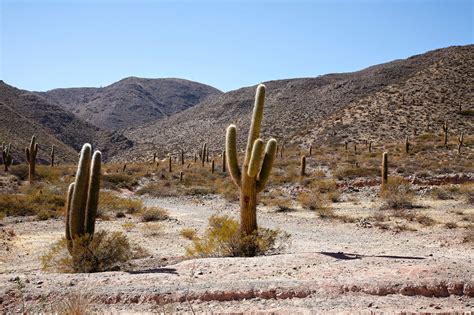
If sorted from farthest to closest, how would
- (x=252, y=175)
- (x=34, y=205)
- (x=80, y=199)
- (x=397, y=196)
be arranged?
(x=34, y=205)
(x=397, y=196)
(x=252, y=175)
(x=80, y=199)

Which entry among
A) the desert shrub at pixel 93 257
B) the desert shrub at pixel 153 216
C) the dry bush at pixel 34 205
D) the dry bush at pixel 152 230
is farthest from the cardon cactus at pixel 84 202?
the dry bush at pixel 34 205

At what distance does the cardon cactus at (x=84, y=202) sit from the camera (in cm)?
1039

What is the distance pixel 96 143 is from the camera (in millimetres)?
87938

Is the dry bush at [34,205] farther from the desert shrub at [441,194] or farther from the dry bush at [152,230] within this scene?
the desert shrub at [441,194]

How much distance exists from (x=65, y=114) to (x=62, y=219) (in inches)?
3246

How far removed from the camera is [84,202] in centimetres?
1074

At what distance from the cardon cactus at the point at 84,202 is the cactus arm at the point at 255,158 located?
3758 mm

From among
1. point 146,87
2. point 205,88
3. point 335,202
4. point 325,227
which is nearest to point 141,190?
point 335,202

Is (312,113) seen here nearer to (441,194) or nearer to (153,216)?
(441,194)

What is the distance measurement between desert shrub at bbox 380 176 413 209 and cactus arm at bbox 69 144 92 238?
1390 centimetres

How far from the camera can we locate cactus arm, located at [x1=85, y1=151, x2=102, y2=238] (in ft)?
34.5

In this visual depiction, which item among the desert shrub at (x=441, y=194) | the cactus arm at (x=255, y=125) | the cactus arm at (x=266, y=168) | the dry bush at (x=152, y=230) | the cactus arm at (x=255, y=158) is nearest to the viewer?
the cactus arm at (x=255, y=158)

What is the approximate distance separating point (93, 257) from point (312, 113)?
5899 cm

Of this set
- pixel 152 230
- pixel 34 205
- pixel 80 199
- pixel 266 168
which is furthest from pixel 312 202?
pixel 80 199
